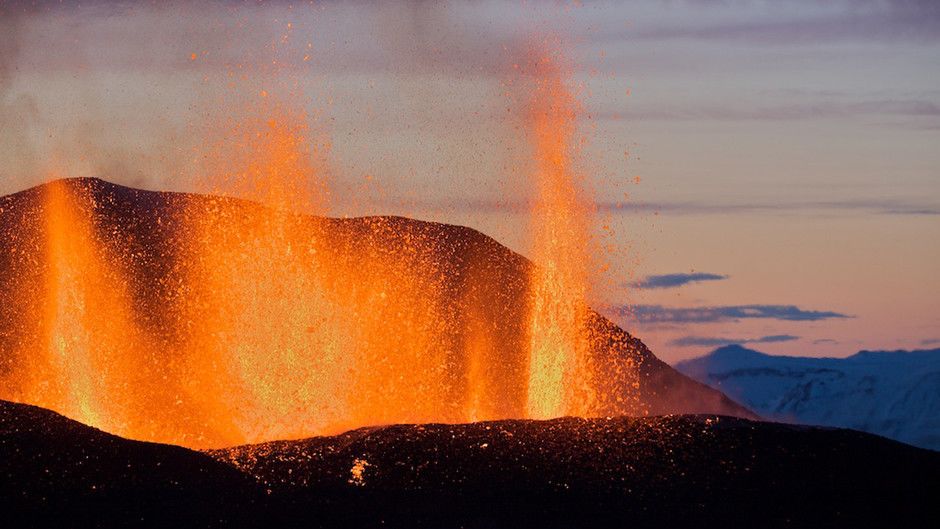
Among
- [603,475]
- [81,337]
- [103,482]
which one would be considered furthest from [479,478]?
[81,337]

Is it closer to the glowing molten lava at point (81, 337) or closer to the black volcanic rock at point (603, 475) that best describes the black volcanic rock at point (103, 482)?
the black volcanic rock at point (603, 475)

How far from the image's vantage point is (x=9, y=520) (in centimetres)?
2881

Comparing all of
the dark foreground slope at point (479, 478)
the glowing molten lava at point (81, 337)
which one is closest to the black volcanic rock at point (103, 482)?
the dark foreground slope at point (479, 478)

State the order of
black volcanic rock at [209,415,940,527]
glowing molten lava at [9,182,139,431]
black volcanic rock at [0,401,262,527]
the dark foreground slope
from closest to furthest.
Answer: black volcanic rock at [0,401,262,527]
the dark foreground slope
black volcanic rock at [209,415,940,527]
glowing molten lava at [9,182,139,431]

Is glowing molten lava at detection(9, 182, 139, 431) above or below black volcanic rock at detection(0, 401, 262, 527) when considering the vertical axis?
above

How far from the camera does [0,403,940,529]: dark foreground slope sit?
30.2 metres

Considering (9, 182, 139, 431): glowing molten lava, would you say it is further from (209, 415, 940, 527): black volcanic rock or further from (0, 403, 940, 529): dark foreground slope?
(209, 415, 940, 527): black volcanic rock

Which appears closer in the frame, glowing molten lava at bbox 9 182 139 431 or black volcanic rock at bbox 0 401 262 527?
black volcanic rock at bbox 0 401 262 527

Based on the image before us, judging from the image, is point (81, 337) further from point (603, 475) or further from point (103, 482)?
point (603, 475)

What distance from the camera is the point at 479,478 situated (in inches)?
1270

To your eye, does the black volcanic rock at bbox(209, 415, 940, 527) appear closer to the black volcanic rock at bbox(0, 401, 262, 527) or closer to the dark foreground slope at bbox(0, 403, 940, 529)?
the dark foreground slope at bbox(0, 403, 940, 529)

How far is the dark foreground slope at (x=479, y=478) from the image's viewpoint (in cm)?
3017

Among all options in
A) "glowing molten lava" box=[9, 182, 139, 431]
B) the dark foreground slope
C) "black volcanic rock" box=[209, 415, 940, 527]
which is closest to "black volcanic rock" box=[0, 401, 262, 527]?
the dark foreground slope

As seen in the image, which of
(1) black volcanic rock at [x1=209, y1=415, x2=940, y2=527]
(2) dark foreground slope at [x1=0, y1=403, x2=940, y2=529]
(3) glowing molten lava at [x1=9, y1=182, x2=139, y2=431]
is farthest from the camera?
(3) glowing molten lava at [x1=9, y1=182, x2=139, y2=431]
